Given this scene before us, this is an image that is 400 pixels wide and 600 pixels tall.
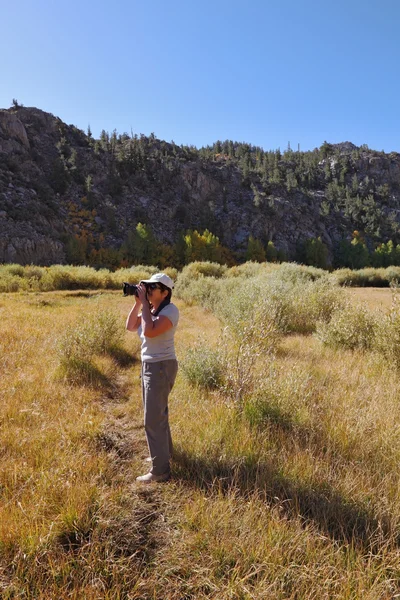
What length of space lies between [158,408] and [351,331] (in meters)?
5.73

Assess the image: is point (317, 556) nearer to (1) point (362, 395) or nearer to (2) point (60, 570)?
(2) point (60, 570)

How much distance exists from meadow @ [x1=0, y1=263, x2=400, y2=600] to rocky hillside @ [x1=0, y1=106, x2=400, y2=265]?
131 ft

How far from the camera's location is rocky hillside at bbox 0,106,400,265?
1842 inches

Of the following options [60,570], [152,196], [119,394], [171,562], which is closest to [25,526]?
[60,570]

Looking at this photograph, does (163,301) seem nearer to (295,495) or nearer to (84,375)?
(295,495)

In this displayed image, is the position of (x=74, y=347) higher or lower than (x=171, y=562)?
higher

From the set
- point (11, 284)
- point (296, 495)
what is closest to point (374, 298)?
point (296, 495)

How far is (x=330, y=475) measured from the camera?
275 cm

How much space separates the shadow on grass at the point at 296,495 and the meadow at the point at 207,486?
14 millimetres

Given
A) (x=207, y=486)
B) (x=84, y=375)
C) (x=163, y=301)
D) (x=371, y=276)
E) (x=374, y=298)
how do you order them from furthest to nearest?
(x=371, y=276) < (x=374, y=298) < (x=84, y=375) < (x=163, y=301) < (x=207, y=486)

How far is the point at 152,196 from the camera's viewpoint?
75000 millimetres

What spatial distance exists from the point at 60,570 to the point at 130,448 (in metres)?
1.53

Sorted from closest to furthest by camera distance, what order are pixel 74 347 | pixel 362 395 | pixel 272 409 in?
pixel 272 409 → pixel 362 395 → pixel 74 347

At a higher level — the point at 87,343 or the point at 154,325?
the point at 154,325
